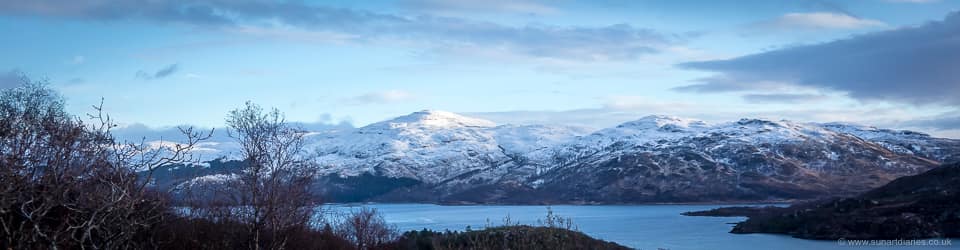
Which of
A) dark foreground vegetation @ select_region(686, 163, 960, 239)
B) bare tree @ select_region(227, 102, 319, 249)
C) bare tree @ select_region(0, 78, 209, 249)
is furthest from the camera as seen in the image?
dark foreground vegetation @ select_region(686, 163, 960, 239)

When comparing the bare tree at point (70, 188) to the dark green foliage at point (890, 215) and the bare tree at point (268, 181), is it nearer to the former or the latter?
the bare tree at point (268, 181)

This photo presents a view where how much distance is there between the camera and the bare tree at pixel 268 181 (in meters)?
20.6

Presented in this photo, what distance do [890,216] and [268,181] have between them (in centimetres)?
7832

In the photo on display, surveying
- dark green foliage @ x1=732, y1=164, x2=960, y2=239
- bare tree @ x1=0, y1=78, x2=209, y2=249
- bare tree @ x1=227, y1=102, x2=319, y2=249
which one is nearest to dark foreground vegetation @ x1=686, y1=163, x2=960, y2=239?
dark green foliage @ x1=732, y1=164, x2=960, y2=239

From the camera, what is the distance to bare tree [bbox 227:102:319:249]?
20.6 metres

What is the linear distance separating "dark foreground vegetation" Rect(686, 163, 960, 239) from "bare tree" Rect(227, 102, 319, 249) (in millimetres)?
69308

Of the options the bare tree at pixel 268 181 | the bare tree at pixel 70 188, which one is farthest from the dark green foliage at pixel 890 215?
the bare tree at pixel 70 188

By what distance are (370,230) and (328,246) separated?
50.9 feet

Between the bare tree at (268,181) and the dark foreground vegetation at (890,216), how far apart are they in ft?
227

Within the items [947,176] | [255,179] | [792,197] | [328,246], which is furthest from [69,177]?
[792,197]

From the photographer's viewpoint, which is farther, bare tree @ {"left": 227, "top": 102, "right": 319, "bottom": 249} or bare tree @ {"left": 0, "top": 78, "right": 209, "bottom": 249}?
bare tree @ {"left": 227, "top": 102, "right": 319, "bottom": 249}

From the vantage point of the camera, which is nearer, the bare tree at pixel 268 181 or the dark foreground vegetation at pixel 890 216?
the bare tree at pixel 268 181

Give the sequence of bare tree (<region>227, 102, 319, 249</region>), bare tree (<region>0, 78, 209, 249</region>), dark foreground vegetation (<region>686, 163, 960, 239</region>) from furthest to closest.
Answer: dark foreground vegetation (<region>686, 163, 960, 239</region>)
bare tree (<region>227, 102, 319, 249</region>)
bare tree (<region>0, 78, 209, 249</region>)

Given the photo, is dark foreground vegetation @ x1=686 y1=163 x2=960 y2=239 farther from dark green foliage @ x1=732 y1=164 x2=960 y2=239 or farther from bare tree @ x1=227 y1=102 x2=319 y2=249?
bare tree @ x1=227 y1=102 x2=319 y2=249
